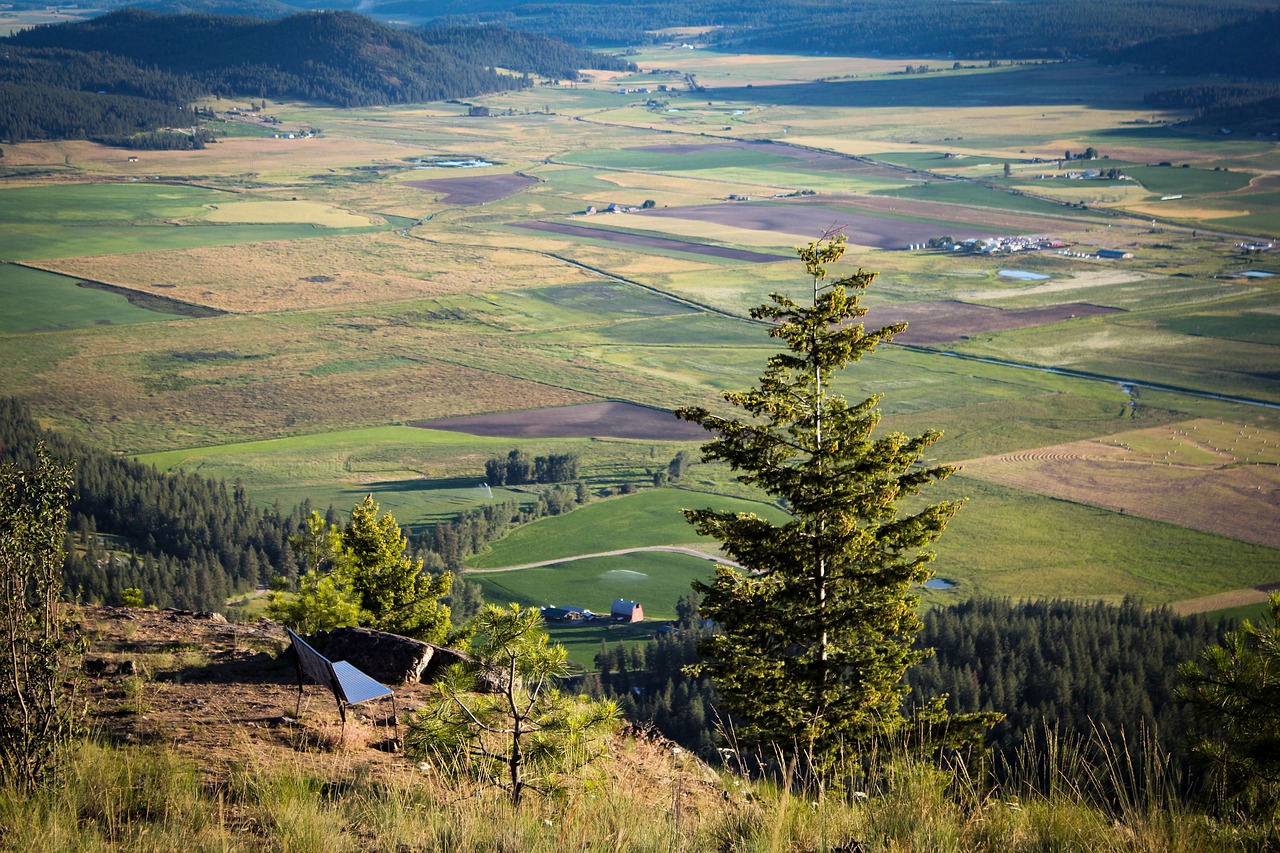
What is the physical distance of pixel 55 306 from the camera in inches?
5359

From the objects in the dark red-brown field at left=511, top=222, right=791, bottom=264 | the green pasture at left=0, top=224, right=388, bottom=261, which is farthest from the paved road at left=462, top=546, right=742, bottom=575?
the green pasture at left=0, top=224, right=388, bottom=261

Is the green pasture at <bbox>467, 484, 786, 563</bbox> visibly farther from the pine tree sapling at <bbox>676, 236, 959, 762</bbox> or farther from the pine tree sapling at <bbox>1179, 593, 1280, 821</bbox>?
the pine tree sapling at <bbox>1179, 593, 1280, 821</bbox>

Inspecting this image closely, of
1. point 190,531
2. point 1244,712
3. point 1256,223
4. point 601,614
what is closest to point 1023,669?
point 601,614

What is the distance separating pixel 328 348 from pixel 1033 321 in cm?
7895

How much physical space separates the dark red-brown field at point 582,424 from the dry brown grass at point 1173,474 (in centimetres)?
2542

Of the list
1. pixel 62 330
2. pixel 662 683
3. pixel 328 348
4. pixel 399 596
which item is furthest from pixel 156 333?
pixel 399 596

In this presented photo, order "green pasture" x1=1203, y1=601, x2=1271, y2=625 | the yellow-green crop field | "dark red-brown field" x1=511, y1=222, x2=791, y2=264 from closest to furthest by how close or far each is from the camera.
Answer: "green pasture" x1=1203, y1=601, x2=1271, y2=625, the yellow-green crop field, "dark red-brown field" x1=511, y1=222, x2=791, y2=264

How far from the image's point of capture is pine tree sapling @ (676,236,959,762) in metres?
17.3

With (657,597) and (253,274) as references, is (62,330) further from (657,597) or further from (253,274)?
(657,597)

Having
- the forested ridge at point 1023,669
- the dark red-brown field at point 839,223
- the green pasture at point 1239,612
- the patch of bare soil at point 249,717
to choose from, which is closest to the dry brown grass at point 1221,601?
the green pasture at point 1239,612

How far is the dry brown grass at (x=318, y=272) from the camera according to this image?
146 meters

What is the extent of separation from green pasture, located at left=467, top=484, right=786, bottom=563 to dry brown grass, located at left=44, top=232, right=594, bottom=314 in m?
72.3

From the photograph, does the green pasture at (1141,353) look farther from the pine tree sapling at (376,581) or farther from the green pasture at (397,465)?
the pine tree sapling at (376,581)

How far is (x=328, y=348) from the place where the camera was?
12444cm
